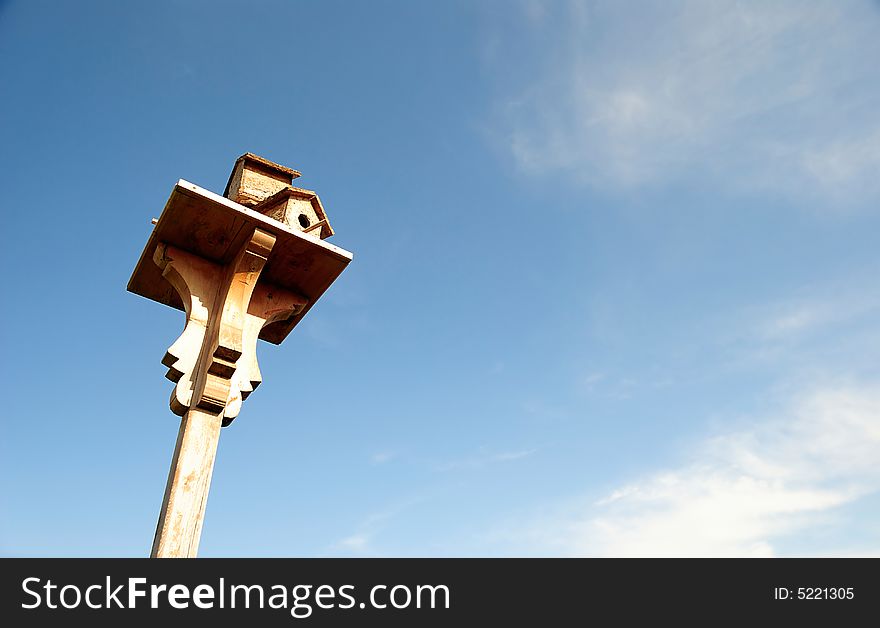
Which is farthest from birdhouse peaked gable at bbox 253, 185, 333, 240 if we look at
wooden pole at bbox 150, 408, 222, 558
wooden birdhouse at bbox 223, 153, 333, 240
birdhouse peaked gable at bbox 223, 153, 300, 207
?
wooden pole at bbox 150, 408, 222, 558

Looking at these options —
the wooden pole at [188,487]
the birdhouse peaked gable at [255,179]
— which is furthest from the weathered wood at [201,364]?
the birdhouse peaked gable at [255,179]

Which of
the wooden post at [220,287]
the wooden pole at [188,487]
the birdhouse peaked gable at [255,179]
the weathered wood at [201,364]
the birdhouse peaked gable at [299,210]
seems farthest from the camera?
the birdhouse peaked gable at [255,179]

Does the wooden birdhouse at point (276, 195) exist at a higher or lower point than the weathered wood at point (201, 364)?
higher

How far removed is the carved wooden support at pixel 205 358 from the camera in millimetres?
3321

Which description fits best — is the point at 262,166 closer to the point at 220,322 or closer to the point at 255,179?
the point at 255,179

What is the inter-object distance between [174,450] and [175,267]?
123cm

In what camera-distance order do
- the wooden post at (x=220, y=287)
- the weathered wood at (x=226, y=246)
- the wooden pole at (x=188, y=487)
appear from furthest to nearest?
1. the weathered wood at (x=226, y=246)
2. the wooden post at (x=220, y=287)
3. the wooden pole at (x=188, y=487)

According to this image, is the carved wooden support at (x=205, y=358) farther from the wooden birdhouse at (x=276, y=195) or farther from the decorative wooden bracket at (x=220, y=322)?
the wooden birdhouse at (x=276, y=195)

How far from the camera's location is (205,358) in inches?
152

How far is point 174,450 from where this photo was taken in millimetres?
3584

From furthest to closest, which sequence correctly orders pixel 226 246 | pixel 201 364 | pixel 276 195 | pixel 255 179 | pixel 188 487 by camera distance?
1. pixel 255 179
2. pixel 276 195
3. pixel 226 246
4. pixel 201 364
5. pixel 188 487

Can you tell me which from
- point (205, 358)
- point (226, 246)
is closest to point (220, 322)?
point (205, 358)
